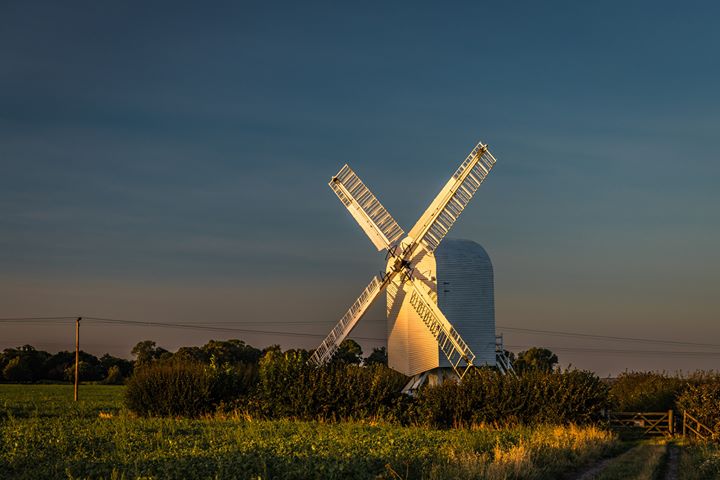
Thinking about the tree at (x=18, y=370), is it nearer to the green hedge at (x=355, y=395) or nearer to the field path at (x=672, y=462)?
the green hedge at (x=355, y=395)

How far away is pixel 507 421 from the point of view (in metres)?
36.2

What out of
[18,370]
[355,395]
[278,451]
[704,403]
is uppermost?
[18,370]

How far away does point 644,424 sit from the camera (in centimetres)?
3956

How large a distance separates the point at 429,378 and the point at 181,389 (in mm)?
14730

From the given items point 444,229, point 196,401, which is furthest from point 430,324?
point 196,401

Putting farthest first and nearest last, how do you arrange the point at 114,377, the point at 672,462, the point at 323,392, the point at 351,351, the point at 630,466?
the point at 114,377, the point at 351,351, the point at 323,392, the point at 672,462, the point at 630,466

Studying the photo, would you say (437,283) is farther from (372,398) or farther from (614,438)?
(614,438)

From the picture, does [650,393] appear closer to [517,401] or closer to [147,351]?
A: [517,401]

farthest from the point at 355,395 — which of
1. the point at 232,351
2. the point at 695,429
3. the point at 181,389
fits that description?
the point at 232,351

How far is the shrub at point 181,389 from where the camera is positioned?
39.0 m

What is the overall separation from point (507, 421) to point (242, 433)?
1400cm

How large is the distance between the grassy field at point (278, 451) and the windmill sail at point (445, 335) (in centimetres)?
1140

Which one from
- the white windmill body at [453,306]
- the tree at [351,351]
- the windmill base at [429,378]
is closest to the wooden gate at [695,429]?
the white windmill body at [453,306]

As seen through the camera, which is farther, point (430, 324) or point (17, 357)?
point (17, 357)
